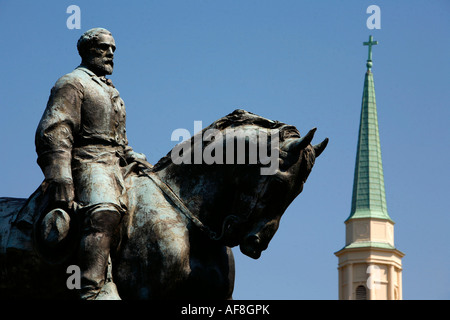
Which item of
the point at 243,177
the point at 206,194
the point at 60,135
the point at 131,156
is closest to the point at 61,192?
the point at 60,135

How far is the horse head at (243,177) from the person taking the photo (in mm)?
11086

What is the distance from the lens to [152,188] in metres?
11.4

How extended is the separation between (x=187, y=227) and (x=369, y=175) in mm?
121183

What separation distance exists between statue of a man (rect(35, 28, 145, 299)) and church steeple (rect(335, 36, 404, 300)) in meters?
121

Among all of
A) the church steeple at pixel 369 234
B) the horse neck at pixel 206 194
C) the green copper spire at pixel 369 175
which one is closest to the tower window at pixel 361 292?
the church steeple at pixel 369 234

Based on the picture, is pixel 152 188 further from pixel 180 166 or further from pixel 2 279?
pixel 2 279

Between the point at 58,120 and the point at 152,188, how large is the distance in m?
1.05

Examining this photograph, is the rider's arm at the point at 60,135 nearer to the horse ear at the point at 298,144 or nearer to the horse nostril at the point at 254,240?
the horse nostril at the point at 254,240

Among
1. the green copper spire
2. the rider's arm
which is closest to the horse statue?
the rider's arm

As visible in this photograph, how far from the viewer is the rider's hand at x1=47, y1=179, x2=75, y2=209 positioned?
36.0 ft

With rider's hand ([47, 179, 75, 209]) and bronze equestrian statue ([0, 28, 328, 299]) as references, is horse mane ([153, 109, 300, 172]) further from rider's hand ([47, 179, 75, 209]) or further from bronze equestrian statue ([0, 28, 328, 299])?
rider's hand ([47, 179, 75, 209])

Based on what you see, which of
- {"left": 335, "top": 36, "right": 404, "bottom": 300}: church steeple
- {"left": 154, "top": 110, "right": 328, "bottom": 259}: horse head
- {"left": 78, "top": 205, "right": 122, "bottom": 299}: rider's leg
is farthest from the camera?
{"left": 335, "top": 36, "right": 404, "bottom": 300}: church steeple

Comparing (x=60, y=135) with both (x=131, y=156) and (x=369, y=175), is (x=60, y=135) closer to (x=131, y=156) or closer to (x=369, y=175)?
(x=131, y=156)
